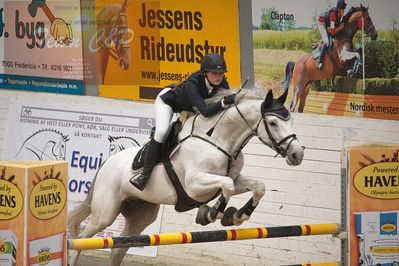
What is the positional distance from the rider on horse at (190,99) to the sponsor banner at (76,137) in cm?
195

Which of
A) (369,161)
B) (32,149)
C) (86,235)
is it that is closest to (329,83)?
(369,161)

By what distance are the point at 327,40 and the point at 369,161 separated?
182cm

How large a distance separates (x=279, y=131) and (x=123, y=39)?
327cm

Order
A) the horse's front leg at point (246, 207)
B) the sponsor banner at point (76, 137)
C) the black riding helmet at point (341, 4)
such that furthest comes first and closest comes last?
1. the sponsor banner at point (76, 137)
2. the black riding helmet at point (341, 4)
3. the horse's front leg at point (246, 207)

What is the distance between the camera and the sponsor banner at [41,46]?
8.41m

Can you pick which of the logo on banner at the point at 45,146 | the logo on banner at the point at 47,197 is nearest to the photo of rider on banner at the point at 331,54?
the logo on banner at the point at 45,146

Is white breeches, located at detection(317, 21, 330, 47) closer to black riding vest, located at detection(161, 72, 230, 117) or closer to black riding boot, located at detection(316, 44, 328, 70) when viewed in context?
black riding boot, located at detection(316, 44, 328, 70)

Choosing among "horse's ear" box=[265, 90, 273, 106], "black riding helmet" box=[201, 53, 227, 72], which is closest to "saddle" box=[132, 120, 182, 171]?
"black riding helmet" box=[201, 53, 227, 72]

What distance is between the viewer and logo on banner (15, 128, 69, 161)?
27.6ft

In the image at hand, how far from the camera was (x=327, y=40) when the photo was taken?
22.4 ft

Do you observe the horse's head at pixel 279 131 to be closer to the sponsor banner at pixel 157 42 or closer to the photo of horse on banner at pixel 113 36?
the sponsor banner at pixel 157 42

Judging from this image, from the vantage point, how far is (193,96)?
5516 millimetres

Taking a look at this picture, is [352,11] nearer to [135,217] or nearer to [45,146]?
[135,217]

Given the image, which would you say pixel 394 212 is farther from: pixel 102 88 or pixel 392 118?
pixel 102 88
